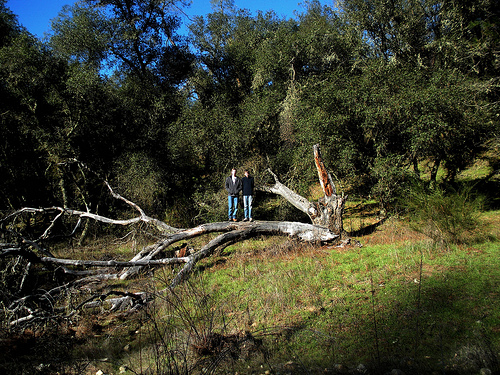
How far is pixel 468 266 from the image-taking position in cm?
652

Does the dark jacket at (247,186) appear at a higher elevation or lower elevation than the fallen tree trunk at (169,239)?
higher

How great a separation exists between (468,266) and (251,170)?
29.3 feet

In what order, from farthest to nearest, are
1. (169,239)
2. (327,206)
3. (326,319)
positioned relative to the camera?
(327,206), (169,239), (326,319)

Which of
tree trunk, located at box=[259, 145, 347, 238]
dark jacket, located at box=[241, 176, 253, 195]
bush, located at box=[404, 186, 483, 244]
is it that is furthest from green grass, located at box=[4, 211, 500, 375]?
dark jacket, located at box=[241, 176, 253, 195]

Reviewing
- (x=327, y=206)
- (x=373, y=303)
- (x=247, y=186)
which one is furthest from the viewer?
(x=247, y=186)

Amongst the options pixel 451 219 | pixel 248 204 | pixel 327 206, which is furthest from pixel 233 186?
pixel 451 219

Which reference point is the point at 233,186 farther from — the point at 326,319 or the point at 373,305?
the point at 373,305

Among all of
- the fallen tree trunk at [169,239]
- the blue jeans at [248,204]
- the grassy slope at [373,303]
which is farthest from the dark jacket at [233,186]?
the grassy slope at [373,303]

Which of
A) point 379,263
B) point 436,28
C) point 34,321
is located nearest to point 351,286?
point 379,263

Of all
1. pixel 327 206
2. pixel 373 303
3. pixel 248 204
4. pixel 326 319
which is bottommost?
pixel 326 319

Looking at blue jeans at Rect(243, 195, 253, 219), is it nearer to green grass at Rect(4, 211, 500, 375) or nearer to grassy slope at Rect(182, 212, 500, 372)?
grassy slope at Rect(182, 212, 500, 372)

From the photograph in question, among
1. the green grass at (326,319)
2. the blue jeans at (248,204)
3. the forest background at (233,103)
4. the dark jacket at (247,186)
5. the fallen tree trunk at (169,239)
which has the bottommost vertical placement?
the green grass at (326,319)

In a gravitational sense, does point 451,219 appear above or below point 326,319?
above

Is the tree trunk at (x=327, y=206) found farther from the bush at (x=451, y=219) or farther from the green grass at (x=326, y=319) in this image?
the bush at (x=451, y=219)
